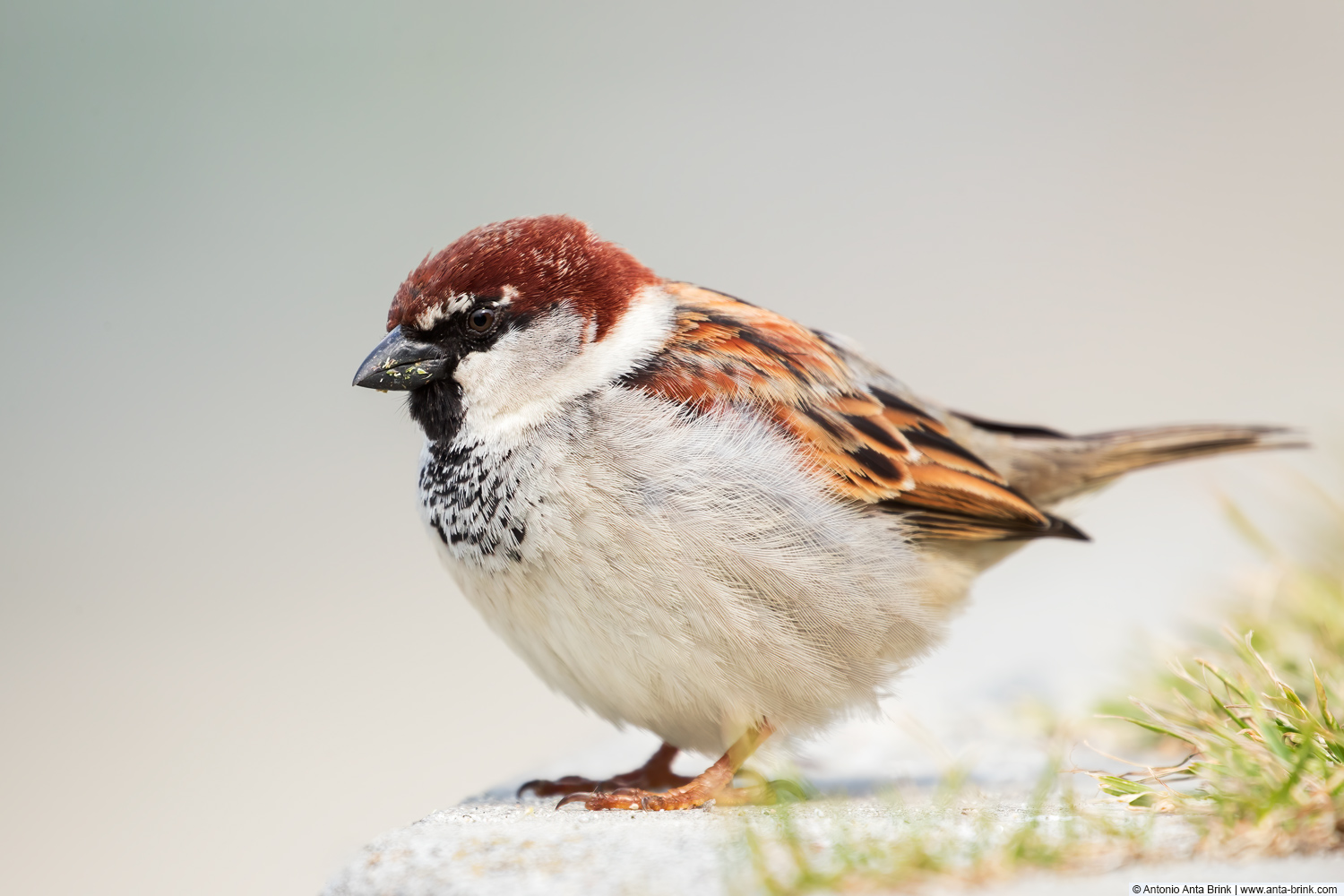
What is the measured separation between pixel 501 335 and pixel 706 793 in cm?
126

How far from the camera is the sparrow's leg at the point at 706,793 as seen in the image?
9.04 ft

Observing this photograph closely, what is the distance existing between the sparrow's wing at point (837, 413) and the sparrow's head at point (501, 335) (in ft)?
0.49

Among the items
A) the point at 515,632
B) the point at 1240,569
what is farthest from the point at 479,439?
the point at 1240,569

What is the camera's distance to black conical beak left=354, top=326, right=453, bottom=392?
288 cm

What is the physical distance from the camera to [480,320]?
115 inches

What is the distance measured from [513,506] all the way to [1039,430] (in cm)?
191

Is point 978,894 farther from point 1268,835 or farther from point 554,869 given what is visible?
point 554,869

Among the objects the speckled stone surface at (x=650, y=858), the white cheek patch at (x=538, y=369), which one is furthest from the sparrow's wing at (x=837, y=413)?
the speckled stone surface at (x=650, y=858)

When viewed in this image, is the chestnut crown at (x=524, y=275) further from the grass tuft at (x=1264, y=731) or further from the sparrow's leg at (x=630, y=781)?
the grass tuft at (x=1264, y=731)

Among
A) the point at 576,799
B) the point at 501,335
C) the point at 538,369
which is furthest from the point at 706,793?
the point at 501,335

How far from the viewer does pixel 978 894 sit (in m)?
1.79

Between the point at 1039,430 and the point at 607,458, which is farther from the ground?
the point at 607,458

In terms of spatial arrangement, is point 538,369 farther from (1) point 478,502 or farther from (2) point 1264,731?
(2) point 1264,731

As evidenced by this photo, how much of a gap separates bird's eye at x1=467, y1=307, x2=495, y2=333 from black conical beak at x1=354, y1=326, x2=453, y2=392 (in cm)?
10
